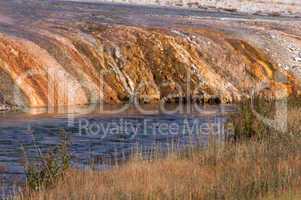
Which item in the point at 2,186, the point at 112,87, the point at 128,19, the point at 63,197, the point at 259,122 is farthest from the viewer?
the point at 128,19

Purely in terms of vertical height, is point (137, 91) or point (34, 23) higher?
point (34, 23)

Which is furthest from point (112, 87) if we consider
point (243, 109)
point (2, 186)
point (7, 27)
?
point (2, 186)

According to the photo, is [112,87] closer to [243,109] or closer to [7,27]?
[7,27]

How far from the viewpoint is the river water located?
659 inches

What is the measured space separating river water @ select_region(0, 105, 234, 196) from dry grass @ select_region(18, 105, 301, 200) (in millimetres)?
1306

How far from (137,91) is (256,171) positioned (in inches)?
644

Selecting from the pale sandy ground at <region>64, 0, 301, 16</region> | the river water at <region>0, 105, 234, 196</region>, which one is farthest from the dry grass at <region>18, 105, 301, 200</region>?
the pale sandy ground at <region>64, 0, 301, 16</region>

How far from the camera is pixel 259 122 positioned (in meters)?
18.3

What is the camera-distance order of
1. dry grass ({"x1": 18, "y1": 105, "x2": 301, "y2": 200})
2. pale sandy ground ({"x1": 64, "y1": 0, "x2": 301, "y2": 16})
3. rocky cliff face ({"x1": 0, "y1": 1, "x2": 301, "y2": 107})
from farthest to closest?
pale sandy ground ({"x1": 64, "y1": 0, "x2": 301, "y2": 16})
rocky cliff face ({"x1": 0, "y1": 1, "x2": 301, "y2": 107})
dry grass ({"x1": 18, "y1": 105, "x2": 301, "y2": 200})

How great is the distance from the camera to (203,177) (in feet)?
42.9

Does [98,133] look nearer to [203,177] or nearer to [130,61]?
[203,177]

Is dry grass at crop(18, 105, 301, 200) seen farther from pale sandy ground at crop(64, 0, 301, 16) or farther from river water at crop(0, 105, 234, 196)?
pale sandy ground at crop(64, 0, 301, 16)

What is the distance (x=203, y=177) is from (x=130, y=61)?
17.6 metres

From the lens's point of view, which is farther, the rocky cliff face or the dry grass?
the rocky cliff face
